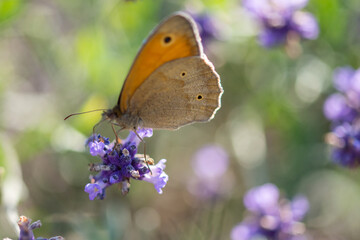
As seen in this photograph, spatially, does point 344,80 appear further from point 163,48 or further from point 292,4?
point 163,48

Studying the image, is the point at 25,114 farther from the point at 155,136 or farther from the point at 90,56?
the point at 155,136

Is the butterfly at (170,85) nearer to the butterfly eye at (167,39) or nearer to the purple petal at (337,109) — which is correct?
the butterfly eye at (167,39)

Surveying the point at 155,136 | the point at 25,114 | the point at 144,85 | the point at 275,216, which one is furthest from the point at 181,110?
the point at 25,114

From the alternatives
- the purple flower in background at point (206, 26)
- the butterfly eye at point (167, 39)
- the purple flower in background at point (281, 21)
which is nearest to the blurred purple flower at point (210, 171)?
the purple flower in background at point (206, 26)

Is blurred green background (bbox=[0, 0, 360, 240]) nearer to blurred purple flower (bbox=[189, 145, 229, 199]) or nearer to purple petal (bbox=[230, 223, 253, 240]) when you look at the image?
blurred purple flower (bbox=[189, 145, 229, 199])

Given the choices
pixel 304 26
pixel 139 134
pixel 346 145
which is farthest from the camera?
pixel 304 26

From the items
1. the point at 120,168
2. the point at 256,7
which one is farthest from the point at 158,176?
the point at 256,7

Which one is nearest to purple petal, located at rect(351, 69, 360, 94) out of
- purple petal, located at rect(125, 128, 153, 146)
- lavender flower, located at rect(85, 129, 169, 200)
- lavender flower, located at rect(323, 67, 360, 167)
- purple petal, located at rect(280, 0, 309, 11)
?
lavender flower, located at rect(323, 67, 360, 167)
